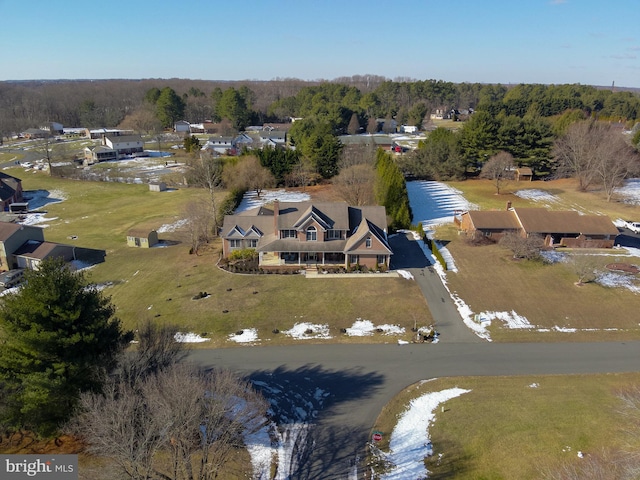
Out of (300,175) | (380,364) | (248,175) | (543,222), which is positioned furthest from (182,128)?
(380,364)

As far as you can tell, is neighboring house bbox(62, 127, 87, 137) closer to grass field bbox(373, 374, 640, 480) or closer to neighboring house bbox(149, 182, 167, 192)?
neighboring house bbox(149, 182, 167, 192)

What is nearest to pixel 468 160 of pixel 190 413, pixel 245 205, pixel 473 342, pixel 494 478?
pixel 245 205

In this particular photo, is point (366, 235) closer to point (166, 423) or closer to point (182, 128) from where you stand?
point (166, 423)

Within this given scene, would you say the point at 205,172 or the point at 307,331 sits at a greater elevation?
the point at 205,172

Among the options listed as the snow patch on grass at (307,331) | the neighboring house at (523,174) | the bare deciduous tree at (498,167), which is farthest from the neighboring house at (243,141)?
the snow patch on grass at (307,331)

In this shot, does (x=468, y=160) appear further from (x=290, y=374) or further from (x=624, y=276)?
(x=290, y=374)

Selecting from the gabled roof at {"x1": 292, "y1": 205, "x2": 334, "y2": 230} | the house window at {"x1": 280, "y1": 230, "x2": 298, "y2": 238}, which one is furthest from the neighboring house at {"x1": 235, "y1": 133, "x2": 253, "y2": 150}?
the gabled roof at {"x1": 292, "y1": 205, "x2": 334, "y2": 230}

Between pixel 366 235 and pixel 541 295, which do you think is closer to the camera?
pixel 541 295
